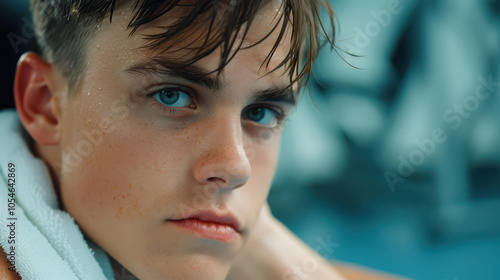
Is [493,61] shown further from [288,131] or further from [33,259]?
[33,259]

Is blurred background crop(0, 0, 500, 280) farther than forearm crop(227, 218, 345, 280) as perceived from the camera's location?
Yes

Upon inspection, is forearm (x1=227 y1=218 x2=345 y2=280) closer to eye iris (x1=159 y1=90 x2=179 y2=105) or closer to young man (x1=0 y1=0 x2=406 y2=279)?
young man (x1=0 y1=0 x2=406 y2=279)

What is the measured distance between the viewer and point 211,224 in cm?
54

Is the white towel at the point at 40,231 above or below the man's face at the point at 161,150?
below

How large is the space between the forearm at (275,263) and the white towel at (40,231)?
0.96 ft

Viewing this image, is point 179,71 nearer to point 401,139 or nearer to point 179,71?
point 179,71

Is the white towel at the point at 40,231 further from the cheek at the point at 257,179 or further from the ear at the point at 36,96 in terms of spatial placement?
the cheek at the point at 257,179

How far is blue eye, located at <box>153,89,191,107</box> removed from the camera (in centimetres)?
53

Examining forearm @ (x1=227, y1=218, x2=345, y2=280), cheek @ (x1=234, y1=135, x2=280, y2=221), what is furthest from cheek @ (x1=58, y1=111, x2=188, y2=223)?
forearm @ (x1=227, y1=218, x2=345, y2=280)

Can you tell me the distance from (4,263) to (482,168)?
1945 millimetres

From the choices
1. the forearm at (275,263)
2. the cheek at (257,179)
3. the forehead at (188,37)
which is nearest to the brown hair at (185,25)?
the forehead at (188,37)

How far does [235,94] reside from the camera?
1.72ft

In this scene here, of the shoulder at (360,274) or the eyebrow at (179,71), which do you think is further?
the shoulder at (360,274)

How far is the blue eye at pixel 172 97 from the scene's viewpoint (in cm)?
53
